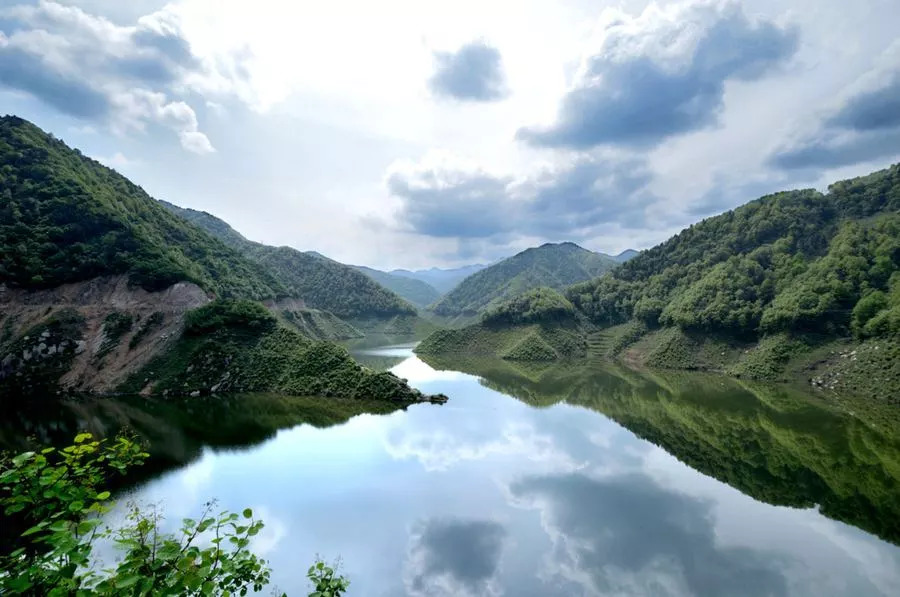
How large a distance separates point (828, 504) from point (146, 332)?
194ft

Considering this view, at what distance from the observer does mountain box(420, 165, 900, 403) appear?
159ft

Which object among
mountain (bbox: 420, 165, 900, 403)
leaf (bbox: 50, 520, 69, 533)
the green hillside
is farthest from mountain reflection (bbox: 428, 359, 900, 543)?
the green hillside

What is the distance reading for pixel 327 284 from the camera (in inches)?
5802

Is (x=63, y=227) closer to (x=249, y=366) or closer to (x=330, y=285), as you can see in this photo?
(x=249, y=366)

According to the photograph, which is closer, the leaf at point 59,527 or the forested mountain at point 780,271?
the leaf at point 59,527

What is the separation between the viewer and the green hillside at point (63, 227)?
5269 cm

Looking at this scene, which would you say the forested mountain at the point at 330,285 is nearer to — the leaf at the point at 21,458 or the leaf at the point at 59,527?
the leaf at the point at 21,458

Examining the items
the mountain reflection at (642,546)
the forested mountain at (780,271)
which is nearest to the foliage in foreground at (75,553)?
the mountain reflection at (642,546)

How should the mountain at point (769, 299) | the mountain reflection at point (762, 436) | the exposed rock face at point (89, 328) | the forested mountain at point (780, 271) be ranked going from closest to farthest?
the mountain reflection at point (762, 436) < the exposed rock face at point (89, 328) < the mountain at point (769, 299) < the forested mountain at point (780, 271)

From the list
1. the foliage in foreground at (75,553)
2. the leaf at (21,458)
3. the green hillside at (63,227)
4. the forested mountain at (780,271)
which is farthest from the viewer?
the forested mountain at (780,271)

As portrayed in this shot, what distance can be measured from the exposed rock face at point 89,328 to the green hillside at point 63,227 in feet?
5.69

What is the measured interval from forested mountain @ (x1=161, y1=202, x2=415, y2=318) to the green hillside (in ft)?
223

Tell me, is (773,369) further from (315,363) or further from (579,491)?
(315,363)

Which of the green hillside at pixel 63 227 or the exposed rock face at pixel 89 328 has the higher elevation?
the green hillside at pixel 63 227
